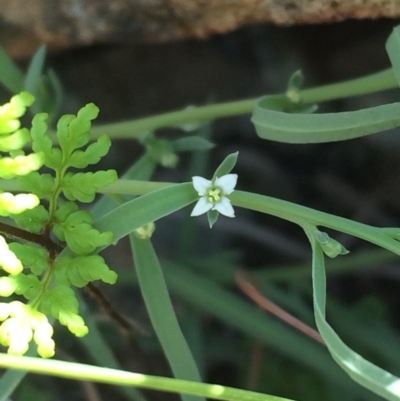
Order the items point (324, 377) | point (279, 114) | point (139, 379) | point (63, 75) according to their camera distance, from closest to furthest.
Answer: point (139, 379) < point (279, 114) < point (324, 377) < point (63, 75)

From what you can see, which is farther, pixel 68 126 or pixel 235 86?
pixel 235 86

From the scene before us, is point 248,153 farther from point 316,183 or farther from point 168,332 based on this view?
point 168,332

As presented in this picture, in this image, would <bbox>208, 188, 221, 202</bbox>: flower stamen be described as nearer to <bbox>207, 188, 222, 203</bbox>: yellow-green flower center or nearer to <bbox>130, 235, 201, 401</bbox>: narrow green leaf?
<bbox>207, 188, 222, 203</bbox>: yellow-green flower center

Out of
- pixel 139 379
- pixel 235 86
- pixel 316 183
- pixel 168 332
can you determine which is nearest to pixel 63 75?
pixel 235 86

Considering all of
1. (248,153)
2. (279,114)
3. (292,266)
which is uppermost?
(248,153)

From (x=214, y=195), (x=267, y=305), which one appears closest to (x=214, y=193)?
(x=214, y=195)

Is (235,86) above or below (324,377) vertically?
above

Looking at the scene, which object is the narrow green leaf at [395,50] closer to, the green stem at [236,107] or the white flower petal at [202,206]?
the green stem at [236,107]

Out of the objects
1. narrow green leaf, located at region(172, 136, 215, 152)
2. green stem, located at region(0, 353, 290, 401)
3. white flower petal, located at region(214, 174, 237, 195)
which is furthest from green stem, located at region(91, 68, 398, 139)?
green stem, located at region(0, 353, 290, 401)
